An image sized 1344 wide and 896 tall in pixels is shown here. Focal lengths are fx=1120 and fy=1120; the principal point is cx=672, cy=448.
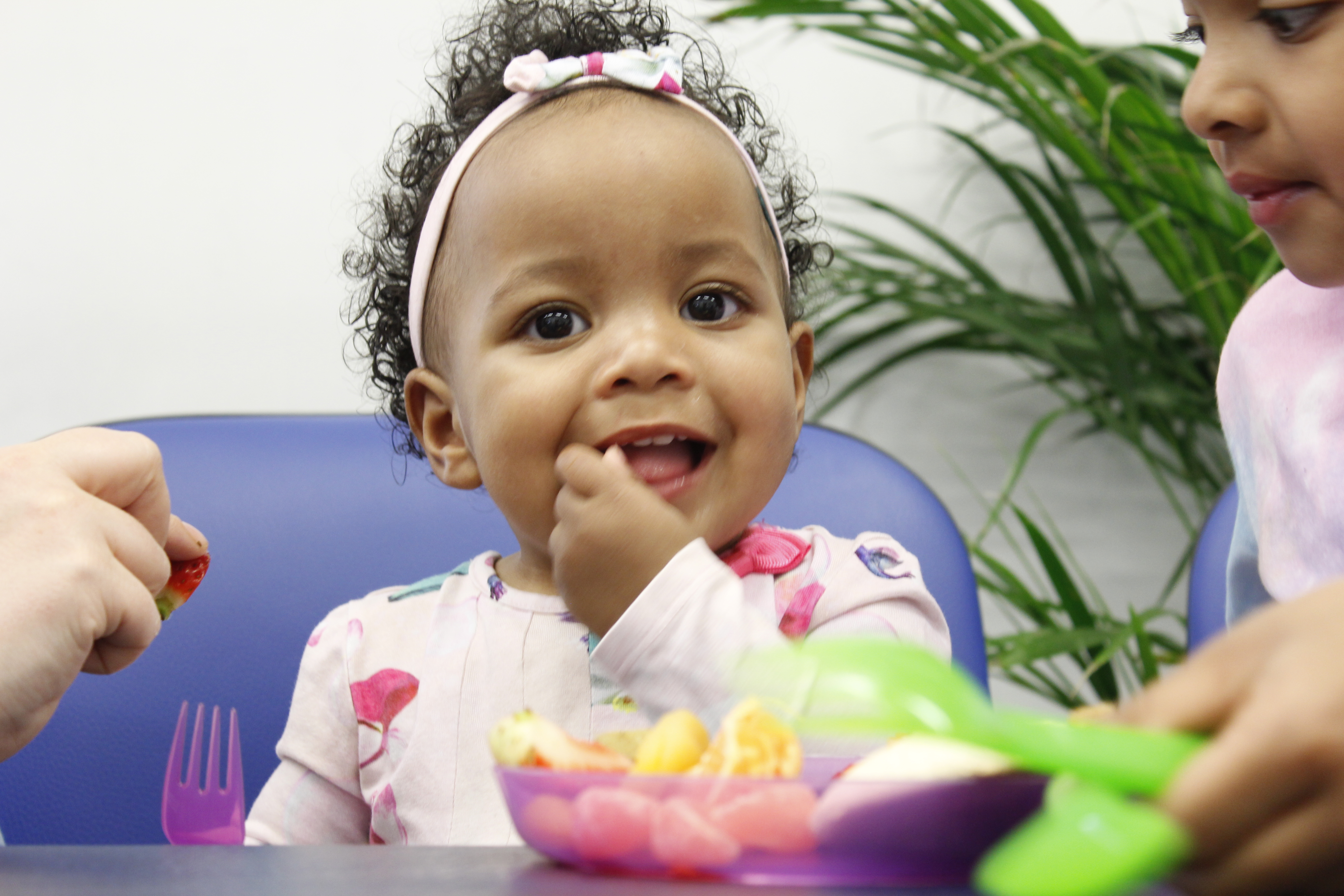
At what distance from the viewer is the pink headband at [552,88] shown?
87cm

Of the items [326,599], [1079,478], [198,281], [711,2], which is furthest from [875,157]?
[326,599]

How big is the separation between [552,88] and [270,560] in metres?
0.49

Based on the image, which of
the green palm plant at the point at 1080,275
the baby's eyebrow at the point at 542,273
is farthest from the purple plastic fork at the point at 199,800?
the green palm plant at the point at 1080,275

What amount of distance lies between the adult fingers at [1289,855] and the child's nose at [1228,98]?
0.49 metres

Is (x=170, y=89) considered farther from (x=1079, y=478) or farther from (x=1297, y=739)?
(x=1297, y=739)

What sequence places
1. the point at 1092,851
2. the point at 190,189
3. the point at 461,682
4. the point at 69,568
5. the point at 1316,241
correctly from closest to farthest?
the point at 1092,851 < the point at 69,568 < the point at 1316,241 < the point at 461,682 < the point at 190,189

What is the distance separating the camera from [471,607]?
0.89 meters

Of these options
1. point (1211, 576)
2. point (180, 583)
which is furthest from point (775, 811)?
point (1211, 576)

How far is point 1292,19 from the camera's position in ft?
1.91

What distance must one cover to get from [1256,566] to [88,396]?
1.57 m

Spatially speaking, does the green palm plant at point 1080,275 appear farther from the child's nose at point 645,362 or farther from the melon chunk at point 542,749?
the melon chunk at point 542,749

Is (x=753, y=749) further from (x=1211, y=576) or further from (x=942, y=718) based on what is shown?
(x=1211, y=576)

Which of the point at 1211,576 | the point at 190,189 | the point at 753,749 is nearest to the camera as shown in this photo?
the point at 753,749

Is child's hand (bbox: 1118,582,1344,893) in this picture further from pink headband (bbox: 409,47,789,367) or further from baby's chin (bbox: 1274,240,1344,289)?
pink headband (bbox: 409,47,789,367)
